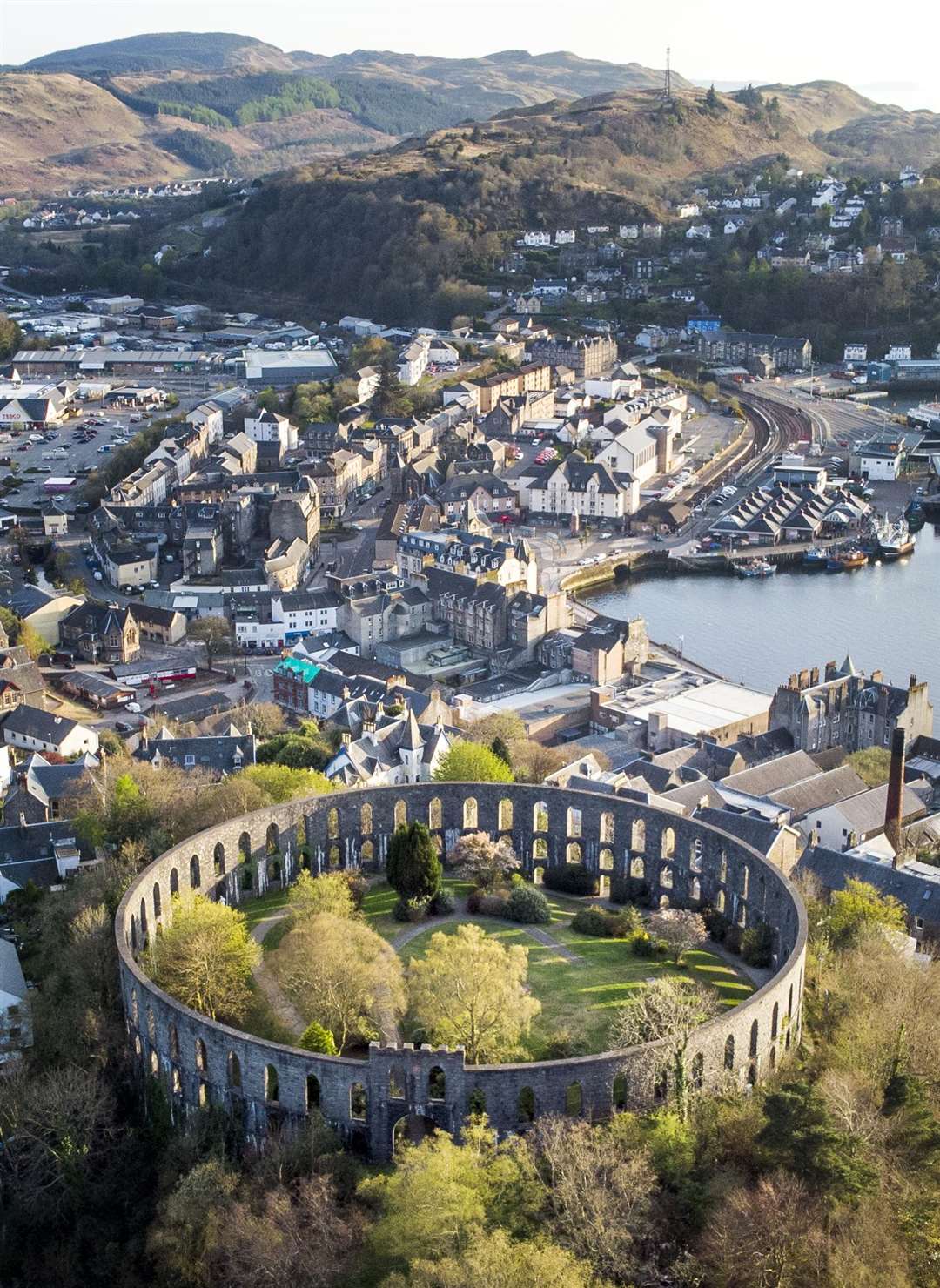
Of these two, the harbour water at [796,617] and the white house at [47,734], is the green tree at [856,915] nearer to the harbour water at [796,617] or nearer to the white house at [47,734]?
the harbour water at [796,617]

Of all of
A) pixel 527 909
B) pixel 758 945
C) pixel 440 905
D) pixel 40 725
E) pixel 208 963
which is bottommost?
pixel 40 725

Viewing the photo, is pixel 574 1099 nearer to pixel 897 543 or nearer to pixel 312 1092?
pixel 312 1092

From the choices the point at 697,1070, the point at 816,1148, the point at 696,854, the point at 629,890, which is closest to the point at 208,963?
the point at 697,1070

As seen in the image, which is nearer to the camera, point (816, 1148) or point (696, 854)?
point (816, 1148)

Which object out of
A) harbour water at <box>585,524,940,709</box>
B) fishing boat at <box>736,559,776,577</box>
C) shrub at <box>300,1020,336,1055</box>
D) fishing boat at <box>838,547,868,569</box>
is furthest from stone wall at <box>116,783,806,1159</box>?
fishing boat at <box>838,547,868,569</box>

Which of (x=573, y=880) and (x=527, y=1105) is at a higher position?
(x=527, y=1105)

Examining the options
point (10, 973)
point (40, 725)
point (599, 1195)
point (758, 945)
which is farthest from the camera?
point (40, 725)

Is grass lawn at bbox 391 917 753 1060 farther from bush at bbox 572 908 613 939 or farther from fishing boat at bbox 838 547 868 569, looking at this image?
fishing boat at bbox 838 547 868 569
